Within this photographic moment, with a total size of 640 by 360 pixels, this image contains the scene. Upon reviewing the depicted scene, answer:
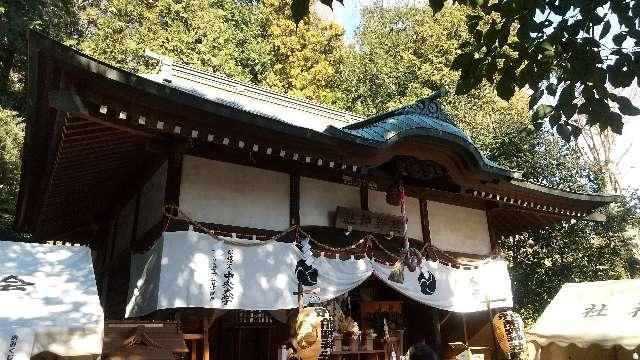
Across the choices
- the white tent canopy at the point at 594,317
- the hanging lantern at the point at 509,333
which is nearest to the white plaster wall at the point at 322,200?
the hanging lantern at the point at 509,333

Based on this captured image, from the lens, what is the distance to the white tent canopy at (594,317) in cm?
905

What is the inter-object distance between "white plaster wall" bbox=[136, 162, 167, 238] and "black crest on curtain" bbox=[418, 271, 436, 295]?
5460 millimetres

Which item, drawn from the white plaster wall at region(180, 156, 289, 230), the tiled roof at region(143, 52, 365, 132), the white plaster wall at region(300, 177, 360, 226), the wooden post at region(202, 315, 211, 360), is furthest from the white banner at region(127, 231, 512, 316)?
the tiled roof at region(143, 52, 365, 132)

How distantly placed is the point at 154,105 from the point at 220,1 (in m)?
24.4

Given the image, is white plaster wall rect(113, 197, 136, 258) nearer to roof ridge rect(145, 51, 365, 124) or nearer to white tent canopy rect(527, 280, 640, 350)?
roof ridge rect(145, 51, 365, 124)

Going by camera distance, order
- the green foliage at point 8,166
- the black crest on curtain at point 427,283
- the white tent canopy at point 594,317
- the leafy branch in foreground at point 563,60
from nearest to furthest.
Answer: the leafy branch in foreground at point 563,60
the white tent canopy at point 594,317
the black crest on curtain at point 427,283
the green foliage at point 8,166

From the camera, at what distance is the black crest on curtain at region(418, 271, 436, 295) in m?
9.71


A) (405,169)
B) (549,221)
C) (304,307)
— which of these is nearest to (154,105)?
(304,307)

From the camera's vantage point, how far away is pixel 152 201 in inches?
356

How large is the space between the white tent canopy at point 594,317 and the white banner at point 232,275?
10.1 feet

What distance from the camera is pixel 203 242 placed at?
24.2 feet

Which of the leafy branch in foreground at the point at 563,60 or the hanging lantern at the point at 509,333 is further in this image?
the hanging lantern at the point at 509,333

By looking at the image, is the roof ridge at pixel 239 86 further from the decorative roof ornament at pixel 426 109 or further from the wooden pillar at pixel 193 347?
the wooden pillar at pixel 193 347

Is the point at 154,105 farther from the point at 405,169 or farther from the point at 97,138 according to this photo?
the point at 405,169
